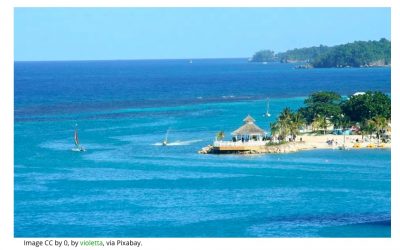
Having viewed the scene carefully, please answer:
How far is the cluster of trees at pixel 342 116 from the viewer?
218 feet

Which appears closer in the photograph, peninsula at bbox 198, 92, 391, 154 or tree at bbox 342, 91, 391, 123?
peninsula at bbox 198, 92, 391, 154

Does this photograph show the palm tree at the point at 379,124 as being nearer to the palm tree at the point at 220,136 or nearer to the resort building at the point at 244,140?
the resort building at the point at 244,140

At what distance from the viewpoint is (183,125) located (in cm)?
8169

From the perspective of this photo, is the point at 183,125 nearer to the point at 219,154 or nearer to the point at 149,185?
the point at 219,154

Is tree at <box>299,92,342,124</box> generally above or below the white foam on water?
above

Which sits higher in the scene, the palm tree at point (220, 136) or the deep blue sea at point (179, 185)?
the palm tree at point (220, 136)

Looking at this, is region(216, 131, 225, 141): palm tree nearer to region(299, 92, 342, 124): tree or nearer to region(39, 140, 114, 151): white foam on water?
region(39, 140, 114, 151): white foam on water

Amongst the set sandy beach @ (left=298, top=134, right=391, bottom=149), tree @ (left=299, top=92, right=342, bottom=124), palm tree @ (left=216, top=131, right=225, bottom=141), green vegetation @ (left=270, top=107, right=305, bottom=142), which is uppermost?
tree @ (left=299, top=92, right=342, bottom=124)

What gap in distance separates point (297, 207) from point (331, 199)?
279cm

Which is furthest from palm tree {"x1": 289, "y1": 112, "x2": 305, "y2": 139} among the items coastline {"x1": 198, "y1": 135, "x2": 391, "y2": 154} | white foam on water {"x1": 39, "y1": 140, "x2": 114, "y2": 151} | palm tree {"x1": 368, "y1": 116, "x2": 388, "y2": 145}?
white foam on water {"x1": 39, "y1": 140, "x2": 114, "y2": 151}

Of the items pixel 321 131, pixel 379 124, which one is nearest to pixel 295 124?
pixel 321 131

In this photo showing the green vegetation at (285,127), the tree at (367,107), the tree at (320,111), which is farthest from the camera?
the tree at (320,111)

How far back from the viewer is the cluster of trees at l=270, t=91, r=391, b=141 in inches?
2621

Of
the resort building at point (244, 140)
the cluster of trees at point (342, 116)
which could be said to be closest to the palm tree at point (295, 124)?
the cluster of trees at point (342, 116)
